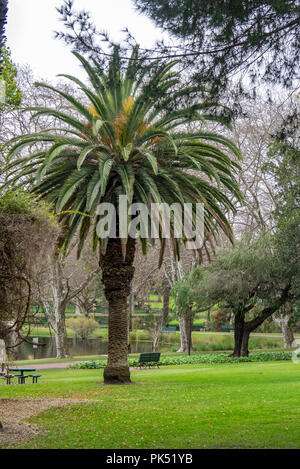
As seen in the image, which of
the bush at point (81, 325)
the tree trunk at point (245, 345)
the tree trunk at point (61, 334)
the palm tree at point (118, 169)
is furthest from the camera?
the bush at point (81, 325)

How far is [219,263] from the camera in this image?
2919cm

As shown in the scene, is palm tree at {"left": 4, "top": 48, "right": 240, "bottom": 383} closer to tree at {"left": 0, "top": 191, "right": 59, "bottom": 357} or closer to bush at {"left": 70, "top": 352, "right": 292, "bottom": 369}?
tree at {"left": 0, "top": 191, "right": 59, "bottom": 357}

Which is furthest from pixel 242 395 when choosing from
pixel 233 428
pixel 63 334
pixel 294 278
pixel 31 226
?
pixel 63 334

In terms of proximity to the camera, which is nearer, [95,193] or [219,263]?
[95,193]

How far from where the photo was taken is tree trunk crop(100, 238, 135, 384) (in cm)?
1677

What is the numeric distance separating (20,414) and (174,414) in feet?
9.54

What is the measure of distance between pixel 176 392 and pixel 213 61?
9.30 metres

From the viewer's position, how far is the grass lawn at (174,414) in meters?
8.17

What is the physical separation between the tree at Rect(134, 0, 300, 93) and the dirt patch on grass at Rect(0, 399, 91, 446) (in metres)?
6.05

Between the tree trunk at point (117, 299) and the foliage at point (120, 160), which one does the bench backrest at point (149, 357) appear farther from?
the foliage at point (120, 160)

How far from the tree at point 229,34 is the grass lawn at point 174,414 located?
534 cm

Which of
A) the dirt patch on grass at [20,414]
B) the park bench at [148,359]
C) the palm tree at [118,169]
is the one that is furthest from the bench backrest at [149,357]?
the dirt patch on grass at [20,414]

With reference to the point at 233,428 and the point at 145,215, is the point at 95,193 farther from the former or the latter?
the point at 233,428

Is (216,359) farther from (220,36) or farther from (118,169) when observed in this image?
(220,36)
